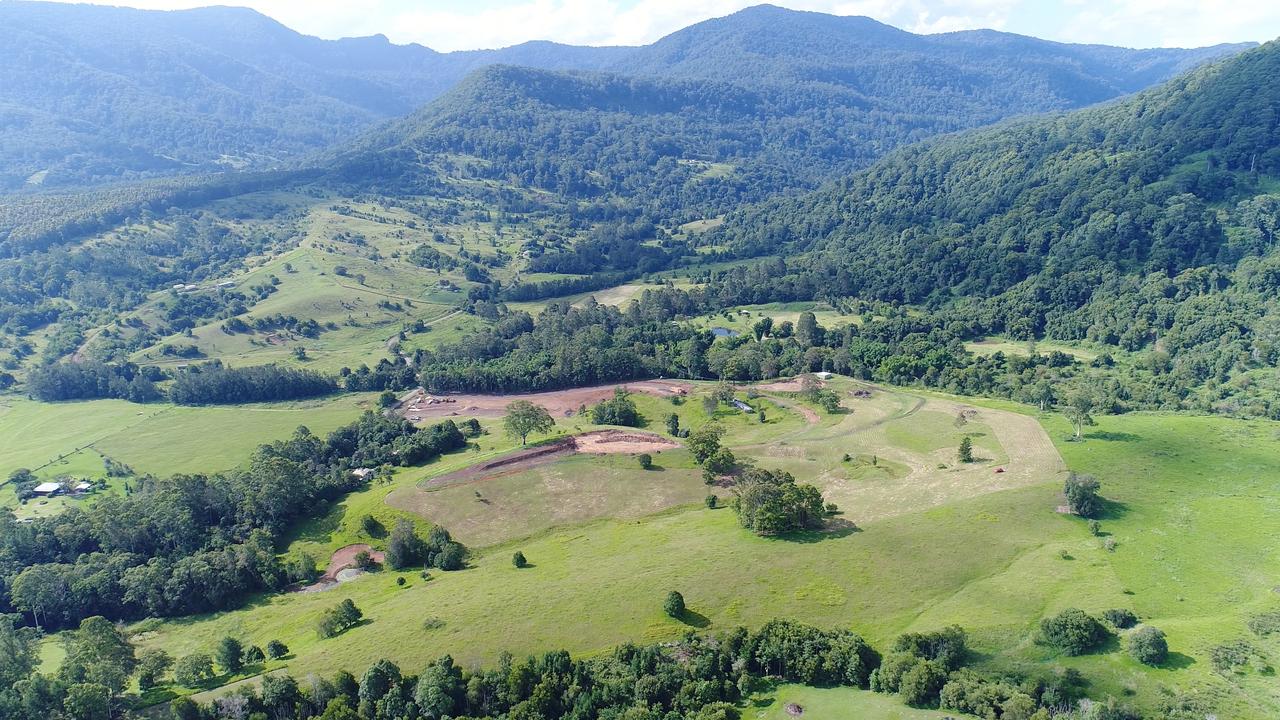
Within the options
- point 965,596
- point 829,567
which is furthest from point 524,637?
point 965,596

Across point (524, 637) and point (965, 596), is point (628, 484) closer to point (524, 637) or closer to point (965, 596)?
point (524, 637)

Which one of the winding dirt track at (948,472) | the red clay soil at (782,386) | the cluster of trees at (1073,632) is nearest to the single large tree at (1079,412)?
the winding dirt track at (948,472)

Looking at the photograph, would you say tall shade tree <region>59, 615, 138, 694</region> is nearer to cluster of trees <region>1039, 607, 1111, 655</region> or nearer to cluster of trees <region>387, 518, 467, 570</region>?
cluster of trees <region>387, 518, 467, 570</region>

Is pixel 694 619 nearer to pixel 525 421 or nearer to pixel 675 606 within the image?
pixel 675 606

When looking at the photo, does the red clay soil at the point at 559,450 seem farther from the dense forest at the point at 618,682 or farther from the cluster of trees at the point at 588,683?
the cluster of trees at the point at 588,683

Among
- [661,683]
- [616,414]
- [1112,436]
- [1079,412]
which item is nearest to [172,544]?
[616,414]
